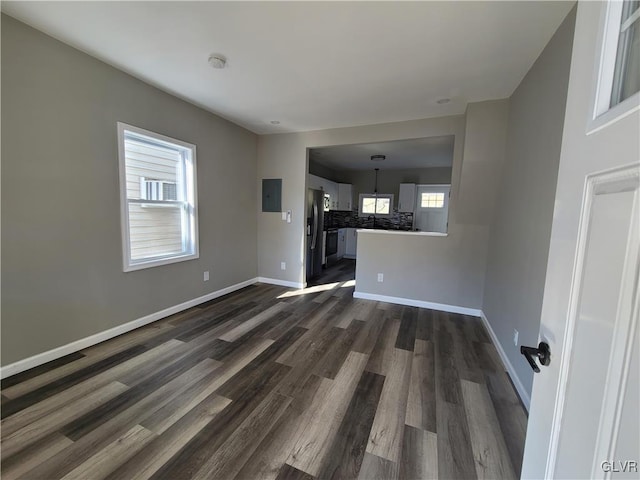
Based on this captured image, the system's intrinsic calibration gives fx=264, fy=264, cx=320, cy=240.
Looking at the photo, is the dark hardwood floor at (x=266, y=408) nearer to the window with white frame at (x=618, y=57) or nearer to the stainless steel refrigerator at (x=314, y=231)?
the window with white frame at (x=618, y=57)

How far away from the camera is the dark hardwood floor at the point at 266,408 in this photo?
138 cm

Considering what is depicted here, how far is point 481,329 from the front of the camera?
10.0 ft

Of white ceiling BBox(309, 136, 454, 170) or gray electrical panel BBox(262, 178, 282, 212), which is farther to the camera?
white ceiling BBox(309, 136, 454, 170)

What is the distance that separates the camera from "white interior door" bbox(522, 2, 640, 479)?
1.56 feet

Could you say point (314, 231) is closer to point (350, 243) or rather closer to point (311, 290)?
point (311, 290)

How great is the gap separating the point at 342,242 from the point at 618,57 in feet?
22.7

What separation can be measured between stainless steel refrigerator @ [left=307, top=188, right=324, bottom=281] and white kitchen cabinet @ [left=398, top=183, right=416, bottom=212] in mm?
2819

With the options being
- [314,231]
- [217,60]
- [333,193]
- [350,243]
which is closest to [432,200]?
[350,243]

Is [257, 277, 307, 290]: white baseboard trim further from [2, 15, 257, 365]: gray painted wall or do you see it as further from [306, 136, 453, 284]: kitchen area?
[2, 15, 257, 365]: gray painted wall

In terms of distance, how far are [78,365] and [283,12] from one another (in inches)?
121

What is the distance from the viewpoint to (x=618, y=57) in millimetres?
594

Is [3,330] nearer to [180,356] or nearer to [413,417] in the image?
[180,356]

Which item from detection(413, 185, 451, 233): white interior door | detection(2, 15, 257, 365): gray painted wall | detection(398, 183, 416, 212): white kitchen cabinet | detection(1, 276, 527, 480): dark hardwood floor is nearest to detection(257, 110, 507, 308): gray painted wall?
detection(1, 276, 527, 480): dark hardwood floor

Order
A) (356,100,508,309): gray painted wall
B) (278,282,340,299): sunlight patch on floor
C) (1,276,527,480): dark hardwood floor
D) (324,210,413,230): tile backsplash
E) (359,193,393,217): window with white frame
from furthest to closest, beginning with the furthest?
(359,193,393,217): window with white frame
(324,210,413,230): tile backsplash
(278,282,340,299): sunlight patch on floor
(356,100,508,309): gray painted wall
(1,276,527,480): dark hardwood floor
